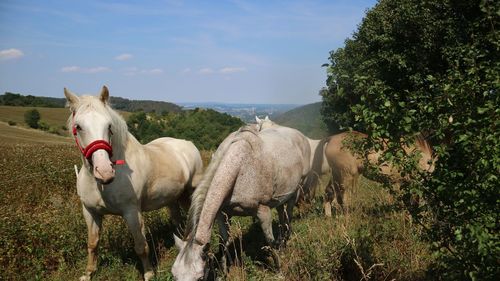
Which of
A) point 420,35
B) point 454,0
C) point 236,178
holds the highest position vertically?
point 454,0

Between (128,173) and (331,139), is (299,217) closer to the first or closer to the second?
(331,139)

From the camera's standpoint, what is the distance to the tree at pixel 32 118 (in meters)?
70.7

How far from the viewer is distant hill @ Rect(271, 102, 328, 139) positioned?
34562 mm

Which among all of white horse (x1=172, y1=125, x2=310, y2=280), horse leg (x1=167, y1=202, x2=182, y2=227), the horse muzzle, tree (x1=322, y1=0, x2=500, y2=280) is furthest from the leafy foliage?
tree (x1=322, y1=0, x2=500, y2=280)

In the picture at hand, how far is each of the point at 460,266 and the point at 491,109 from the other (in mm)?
1244

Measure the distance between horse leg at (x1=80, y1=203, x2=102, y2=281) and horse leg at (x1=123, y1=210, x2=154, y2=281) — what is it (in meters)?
0.51

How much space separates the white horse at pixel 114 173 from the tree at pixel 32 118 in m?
76.4

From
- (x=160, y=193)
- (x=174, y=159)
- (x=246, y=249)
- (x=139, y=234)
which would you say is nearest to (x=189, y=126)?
(x=174, y=159)

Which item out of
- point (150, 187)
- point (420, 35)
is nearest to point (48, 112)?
point (420, 35)

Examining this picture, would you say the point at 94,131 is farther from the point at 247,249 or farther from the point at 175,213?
the point at 247,249

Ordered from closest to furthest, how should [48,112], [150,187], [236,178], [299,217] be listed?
1. [236,178]
2. [150,187]
3. [299,217]
4. [48,112]

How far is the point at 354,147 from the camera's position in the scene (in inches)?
133

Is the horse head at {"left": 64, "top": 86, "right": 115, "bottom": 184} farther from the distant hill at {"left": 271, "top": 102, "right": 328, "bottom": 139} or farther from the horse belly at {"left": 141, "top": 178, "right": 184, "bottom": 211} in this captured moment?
the distant hill at {"left": 271, "top": 102, "right": 328, "bottom": 139}

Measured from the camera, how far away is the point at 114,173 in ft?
13.2
